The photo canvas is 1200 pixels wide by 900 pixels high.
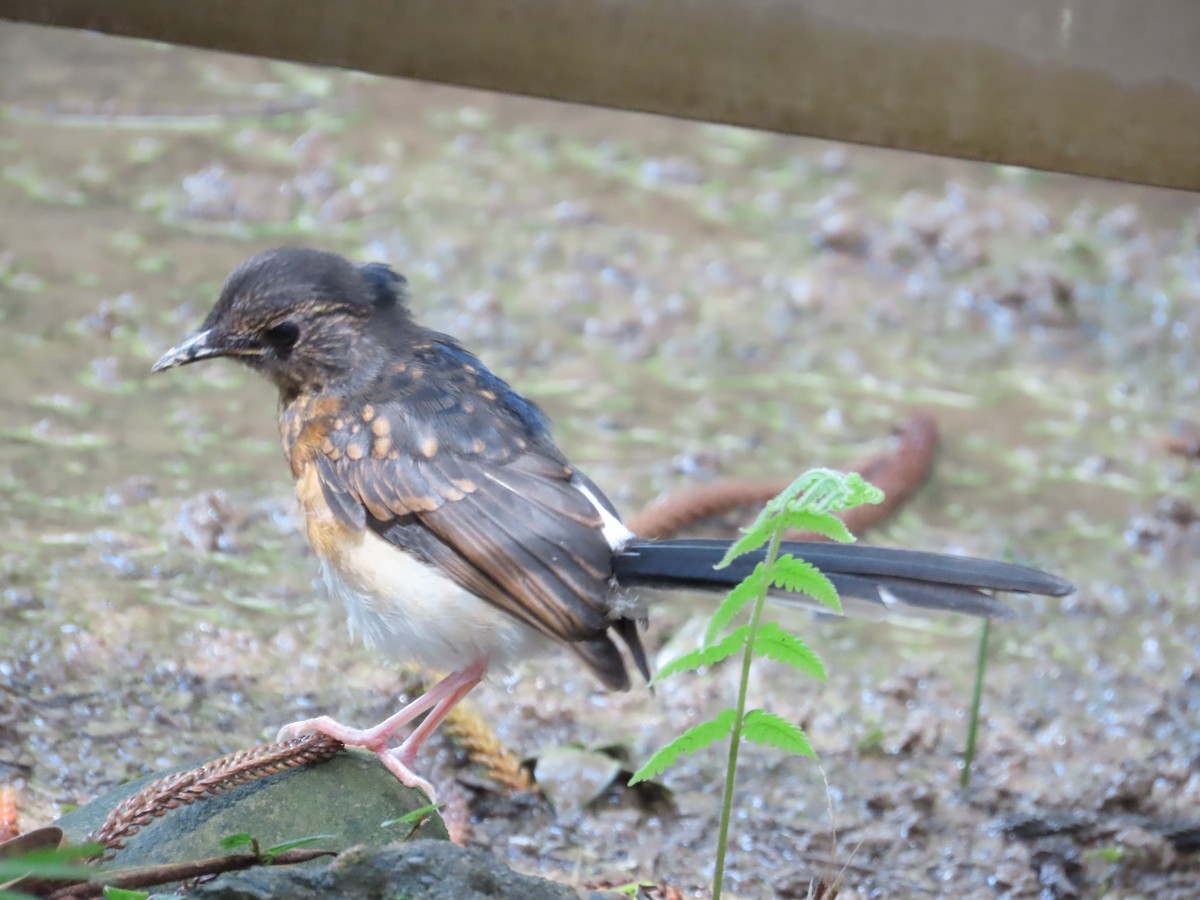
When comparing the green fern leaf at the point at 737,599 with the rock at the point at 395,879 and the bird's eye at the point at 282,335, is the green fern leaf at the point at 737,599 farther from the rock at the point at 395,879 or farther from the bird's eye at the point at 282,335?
the bird's eye at the point at 282,335

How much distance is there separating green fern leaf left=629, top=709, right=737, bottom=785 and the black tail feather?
1.92 feet

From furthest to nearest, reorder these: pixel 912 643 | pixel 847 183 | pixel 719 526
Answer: pixel 847 183 → pixel 719 526 → pixel 912 643

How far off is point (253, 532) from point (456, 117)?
4027mm

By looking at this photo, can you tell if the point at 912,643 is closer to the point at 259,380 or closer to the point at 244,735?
the point at 244,735

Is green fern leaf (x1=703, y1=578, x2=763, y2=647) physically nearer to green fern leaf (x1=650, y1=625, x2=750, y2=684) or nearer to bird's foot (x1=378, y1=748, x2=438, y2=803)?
green fern leaf (x1=650, y1=625, x2=750, y2=684)

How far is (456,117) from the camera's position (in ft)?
27.1

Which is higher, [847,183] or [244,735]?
[847,183]

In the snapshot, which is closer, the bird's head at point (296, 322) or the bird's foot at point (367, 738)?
the bird's foot at point (367, 738)

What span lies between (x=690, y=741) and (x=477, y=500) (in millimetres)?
967

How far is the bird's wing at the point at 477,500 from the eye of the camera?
3.20 metres

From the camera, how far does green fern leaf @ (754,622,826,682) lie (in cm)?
250

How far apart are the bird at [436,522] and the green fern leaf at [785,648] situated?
1.80 ft

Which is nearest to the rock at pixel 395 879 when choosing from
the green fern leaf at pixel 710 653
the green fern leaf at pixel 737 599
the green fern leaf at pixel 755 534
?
the green fern leaf at pixel 710 653

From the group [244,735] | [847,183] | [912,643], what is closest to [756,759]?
[912,643]
